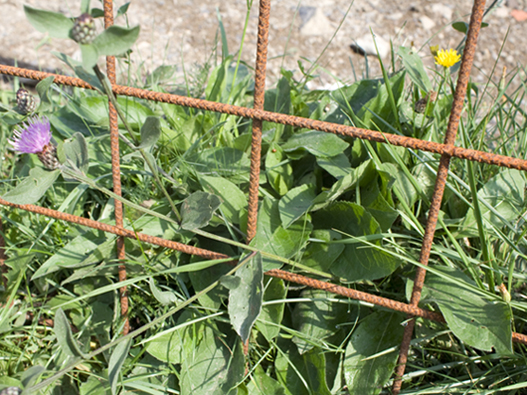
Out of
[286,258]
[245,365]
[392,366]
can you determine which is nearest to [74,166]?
[286,258]

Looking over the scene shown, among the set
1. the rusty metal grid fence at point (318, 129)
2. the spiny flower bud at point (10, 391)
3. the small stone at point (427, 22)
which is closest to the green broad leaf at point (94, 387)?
the rusty metal grid fence at point (318, 129)

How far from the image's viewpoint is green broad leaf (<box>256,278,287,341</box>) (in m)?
1.17

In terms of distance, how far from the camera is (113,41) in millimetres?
712

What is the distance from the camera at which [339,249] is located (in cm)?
118

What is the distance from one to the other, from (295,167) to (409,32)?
6.30 feet

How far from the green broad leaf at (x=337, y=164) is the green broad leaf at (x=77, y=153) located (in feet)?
2.10

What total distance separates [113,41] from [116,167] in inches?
19.4

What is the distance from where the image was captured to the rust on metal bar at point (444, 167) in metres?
Result: 0.85

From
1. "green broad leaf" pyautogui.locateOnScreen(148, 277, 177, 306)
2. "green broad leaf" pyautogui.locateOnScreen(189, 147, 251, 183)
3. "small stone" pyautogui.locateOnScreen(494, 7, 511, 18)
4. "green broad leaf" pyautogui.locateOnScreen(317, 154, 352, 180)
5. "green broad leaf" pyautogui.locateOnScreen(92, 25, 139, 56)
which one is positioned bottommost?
"green broad leaf" pyautogui.locateOnScreen(148, 277, 177, 306)

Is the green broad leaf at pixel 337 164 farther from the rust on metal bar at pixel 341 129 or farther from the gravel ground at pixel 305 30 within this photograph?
the gravel ground at pixel 305 30

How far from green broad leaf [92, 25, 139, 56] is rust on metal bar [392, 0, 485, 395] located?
61 cm

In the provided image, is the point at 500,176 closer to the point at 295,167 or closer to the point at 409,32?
the point at 295,167

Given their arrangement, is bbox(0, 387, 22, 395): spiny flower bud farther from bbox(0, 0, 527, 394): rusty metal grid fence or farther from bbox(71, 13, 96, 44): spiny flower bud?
bbox(71, 13, 96, 44): spiny flower bud

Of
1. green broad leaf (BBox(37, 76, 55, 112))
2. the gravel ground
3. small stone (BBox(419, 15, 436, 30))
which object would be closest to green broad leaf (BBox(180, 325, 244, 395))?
green broad leaf (BBox(37, 76, 55, 112))
